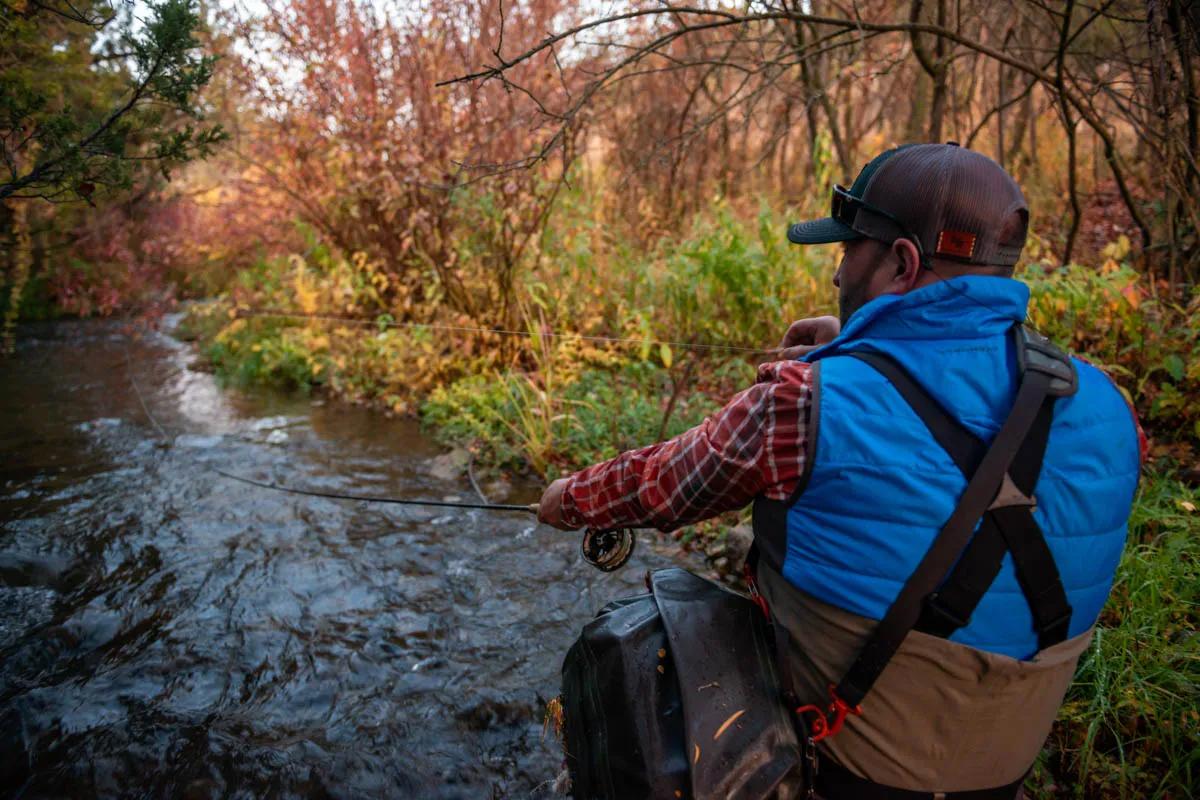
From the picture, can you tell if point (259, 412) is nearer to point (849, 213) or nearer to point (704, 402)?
point (704, 402)

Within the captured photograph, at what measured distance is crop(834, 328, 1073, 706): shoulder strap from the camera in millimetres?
1265

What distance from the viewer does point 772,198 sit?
940cm

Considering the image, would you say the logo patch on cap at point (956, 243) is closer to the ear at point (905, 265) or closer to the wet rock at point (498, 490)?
the ear at point (905, 265)

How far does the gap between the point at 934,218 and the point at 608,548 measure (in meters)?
1.10

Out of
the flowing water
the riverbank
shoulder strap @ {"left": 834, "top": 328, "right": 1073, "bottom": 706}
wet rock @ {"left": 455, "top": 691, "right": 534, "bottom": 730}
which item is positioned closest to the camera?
shoulder strap @ {"left": 834, "top": 328, "right": 1073, "bottom": 706}

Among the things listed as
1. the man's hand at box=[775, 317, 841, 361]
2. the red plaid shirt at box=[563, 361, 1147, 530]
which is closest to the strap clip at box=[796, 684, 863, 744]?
the red plaid shirt at box=[563, 361, 1147, 530]

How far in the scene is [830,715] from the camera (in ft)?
4.65

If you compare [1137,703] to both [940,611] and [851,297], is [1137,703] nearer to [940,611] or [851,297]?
[940,611]

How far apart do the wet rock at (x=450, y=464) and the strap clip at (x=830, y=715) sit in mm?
4051

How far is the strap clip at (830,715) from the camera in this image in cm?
140

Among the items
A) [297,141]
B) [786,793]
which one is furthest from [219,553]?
[297,141]

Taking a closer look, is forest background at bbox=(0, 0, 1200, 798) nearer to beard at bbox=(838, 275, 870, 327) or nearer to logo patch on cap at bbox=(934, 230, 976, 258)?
beard at bbox=(838, 275, 870, 327)

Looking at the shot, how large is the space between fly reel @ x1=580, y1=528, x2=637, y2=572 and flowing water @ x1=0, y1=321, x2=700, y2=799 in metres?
1.07

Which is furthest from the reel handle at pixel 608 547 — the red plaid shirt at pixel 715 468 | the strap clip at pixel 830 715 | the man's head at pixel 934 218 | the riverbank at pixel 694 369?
the riverbank at pixel 694 369
